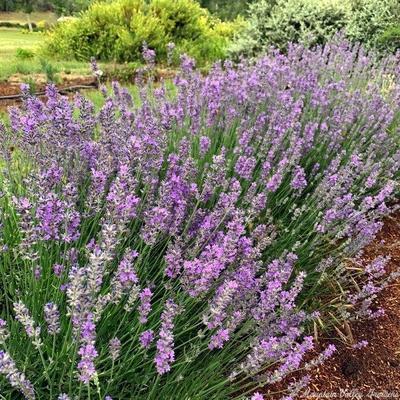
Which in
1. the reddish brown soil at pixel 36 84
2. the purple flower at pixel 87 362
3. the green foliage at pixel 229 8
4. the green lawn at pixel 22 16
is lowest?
the green lawn at pixel 22 16

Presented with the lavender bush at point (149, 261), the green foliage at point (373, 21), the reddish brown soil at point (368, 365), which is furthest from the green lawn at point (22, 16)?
the reddish brown soil at point (368, 365)

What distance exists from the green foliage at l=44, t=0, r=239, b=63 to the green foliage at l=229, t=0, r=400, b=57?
1455 millimetres

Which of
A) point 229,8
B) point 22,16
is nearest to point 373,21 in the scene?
point 229,8

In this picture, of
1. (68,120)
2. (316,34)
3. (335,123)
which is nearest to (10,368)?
(68,120)

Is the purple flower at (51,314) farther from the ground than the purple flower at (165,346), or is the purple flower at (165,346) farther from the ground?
the purple flower at (51,314)

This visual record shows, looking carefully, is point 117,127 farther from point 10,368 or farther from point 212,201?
point 10,368

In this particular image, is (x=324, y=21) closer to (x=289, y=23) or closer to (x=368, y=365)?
(x=289, y=23)

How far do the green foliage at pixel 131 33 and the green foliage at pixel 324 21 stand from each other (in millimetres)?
1455

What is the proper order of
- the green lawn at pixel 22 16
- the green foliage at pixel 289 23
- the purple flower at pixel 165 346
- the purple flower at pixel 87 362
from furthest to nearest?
the green lawn at pixel 22 16, the green foliage at pixel 289 23, the purple flower at pixel 165 346, the purple flower at pixel 87 362

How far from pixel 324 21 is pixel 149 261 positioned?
7.15 metres

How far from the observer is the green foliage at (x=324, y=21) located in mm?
7531

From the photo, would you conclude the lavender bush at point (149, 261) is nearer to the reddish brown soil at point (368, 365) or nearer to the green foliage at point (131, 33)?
the reddish brown soil at point (368, 365)

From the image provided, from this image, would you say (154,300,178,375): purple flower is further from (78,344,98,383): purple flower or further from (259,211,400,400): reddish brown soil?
(259,211,400,400): reddish brown soil

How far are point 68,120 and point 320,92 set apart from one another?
7.73 ft
